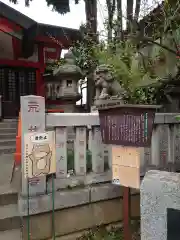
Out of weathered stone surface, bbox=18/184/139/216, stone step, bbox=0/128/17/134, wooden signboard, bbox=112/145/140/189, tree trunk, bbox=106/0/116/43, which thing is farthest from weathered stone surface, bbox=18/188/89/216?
stone step, bbox=0/128/17/134

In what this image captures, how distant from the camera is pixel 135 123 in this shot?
2.43m

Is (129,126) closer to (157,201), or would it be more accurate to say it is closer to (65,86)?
(157,201)

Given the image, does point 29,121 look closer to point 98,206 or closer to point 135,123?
point 135,123

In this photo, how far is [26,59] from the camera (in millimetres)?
10828

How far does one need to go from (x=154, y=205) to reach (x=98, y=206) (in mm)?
1486

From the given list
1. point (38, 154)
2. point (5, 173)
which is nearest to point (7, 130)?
point (5, 173)

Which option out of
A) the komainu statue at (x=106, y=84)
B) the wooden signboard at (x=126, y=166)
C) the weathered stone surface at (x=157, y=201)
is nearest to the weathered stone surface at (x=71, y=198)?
the wooden signboard at (x=126, y=166)

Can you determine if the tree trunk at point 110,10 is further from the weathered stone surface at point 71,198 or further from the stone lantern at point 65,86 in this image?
the weathered stone surface at point 71,198

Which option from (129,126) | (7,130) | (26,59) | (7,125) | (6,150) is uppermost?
(26,59)

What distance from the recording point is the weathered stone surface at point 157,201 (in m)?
1.78

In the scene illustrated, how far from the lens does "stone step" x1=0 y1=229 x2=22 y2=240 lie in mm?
2773

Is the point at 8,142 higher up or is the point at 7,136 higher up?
the point at 7,136

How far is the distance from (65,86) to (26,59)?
2316 mm

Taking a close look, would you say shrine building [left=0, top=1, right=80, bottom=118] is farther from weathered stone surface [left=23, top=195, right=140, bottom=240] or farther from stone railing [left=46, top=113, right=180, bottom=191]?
weathered stone surface [left=23, top=195, right=140, bottom=240]
